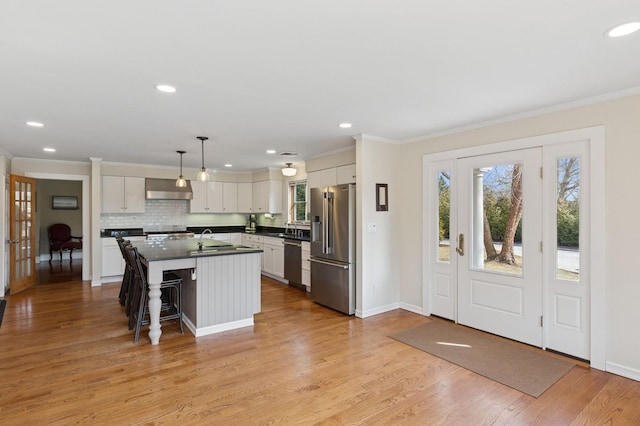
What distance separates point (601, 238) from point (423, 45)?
92.4 inches

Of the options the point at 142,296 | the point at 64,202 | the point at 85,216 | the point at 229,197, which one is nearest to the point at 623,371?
the point at 142,296

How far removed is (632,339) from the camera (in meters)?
2.78

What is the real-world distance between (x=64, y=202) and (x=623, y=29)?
11.7 meters

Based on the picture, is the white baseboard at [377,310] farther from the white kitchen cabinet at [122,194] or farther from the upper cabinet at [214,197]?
the white kitchen cabinet at [122,194]

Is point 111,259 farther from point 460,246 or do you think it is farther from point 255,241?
point 460,246

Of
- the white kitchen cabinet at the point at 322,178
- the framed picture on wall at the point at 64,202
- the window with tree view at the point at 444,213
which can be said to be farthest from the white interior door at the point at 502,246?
Result: the framed picture on wall at the point at 64,202

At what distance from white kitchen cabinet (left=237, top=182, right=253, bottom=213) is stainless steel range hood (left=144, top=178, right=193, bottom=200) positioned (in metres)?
1.17

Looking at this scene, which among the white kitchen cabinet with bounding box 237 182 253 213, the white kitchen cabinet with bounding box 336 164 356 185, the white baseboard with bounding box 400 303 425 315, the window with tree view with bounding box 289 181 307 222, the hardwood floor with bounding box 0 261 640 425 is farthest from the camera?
the white kitchen cabinet with bounding box 237 182 253 213

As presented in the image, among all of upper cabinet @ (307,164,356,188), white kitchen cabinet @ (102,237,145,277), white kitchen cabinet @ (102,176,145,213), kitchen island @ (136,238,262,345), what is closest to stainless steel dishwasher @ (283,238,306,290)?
upper cabinet @ (307,164,356,188)

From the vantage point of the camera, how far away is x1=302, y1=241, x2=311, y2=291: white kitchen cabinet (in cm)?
564

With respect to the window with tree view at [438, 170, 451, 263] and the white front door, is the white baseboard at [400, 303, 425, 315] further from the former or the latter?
the window with tree view at [438, 170, 451, 263]

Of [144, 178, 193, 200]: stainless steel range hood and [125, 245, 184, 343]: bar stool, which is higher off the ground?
[144, 178, 193, 200]: stainless steel range hood

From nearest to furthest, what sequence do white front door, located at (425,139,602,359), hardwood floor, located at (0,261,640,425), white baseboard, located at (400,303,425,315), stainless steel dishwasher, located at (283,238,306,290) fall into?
hardwood floor, located at (0,261,640,425)
white front door, located at (425,139,602,359)
white baseboard, located at (400,303,425,315)
stainless steel dishwasher, located at (283,238,306,290)

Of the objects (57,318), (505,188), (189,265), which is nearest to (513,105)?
(505,188)
